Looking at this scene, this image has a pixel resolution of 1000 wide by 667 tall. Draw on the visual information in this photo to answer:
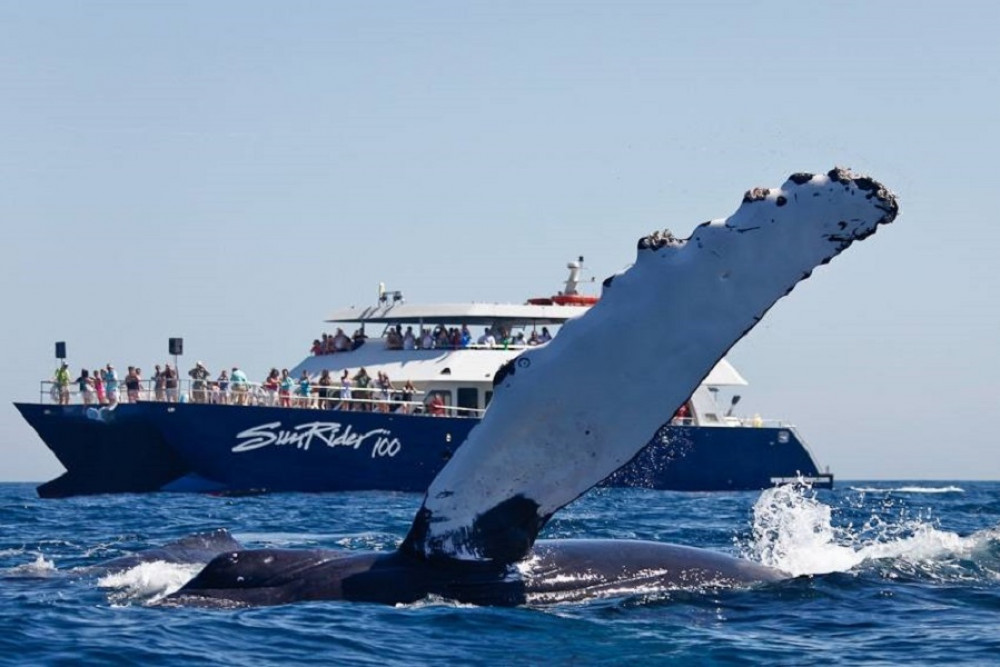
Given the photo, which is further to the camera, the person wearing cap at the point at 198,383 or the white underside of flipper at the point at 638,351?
the person wearing cap at the point at 198,383

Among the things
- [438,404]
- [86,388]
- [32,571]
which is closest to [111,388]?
[86,388]

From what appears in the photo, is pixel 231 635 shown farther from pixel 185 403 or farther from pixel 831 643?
pixel 185 403

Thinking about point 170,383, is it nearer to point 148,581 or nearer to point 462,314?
point 462,314

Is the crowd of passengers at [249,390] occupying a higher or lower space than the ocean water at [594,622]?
higher

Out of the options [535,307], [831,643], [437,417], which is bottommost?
[831,643]

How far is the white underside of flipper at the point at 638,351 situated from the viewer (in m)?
6.83

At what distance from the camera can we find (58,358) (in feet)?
105

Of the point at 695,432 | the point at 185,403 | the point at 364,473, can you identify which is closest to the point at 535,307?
the point at 695,432

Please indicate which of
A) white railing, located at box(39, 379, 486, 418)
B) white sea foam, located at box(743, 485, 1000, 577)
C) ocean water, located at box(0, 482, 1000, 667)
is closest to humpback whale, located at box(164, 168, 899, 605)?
ocean water, located at box(0, 482, 1000, 667)

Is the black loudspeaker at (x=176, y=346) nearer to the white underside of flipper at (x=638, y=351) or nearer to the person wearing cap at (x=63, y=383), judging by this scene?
the person wearing cap at (x=63, y=383)

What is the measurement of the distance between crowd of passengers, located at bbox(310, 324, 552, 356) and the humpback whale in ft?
86.3

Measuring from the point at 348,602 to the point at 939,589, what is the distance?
12.9ft

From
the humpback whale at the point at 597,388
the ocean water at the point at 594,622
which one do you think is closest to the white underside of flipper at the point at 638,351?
the humpback whale at the point at 597,388

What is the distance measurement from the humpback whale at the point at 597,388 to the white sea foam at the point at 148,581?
3.26 ft
